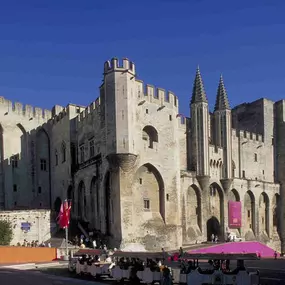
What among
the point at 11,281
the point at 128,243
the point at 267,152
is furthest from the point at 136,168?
the point at 267,152

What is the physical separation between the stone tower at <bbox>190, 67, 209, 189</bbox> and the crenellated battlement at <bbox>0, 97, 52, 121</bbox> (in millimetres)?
16018

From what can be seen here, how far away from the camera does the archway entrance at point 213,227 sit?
1832 inches

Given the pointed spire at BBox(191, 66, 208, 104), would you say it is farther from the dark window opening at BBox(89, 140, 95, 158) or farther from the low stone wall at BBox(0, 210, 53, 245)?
the low stone wall at BBox(0, 210, 53, 245)

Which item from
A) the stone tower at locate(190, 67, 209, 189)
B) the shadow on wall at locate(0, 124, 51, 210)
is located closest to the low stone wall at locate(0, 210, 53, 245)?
the shadow on wall at locate(0, 124, 51, 210)

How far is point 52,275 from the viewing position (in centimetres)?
2247

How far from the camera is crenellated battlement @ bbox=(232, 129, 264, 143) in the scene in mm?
52500

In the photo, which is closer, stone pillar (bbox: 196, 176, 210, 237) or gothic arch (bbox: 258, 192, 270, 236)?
stone pillar (bbox: 196, 176, 210, 237)

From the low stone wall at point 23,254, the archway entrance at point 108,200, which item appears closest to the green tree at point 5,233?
the low stone wall at point 23,254

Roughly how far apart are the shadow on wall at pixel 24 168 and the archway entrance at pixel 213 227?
16399 mm

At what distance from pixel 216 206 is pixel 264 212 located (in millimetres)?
10433

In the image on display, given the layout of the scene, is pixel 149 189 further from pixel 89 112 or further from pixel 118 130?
pixel 89 112

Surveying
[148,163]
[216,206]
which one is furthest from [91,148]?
[216,206]

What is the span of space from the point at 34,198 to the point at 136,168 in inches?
634

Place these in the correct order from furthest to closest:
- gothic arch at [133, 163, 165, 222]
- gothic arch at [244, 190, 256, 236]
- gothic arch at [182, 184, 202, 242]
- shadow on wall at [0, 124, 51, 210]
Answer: gothic arch at [244, 190, 256, 236] < shadow on wall at [0, 124, 51, 210] < gothic arch at [182, 184, 202, 242] < gothic arch at [133, 163, 165, 222]
